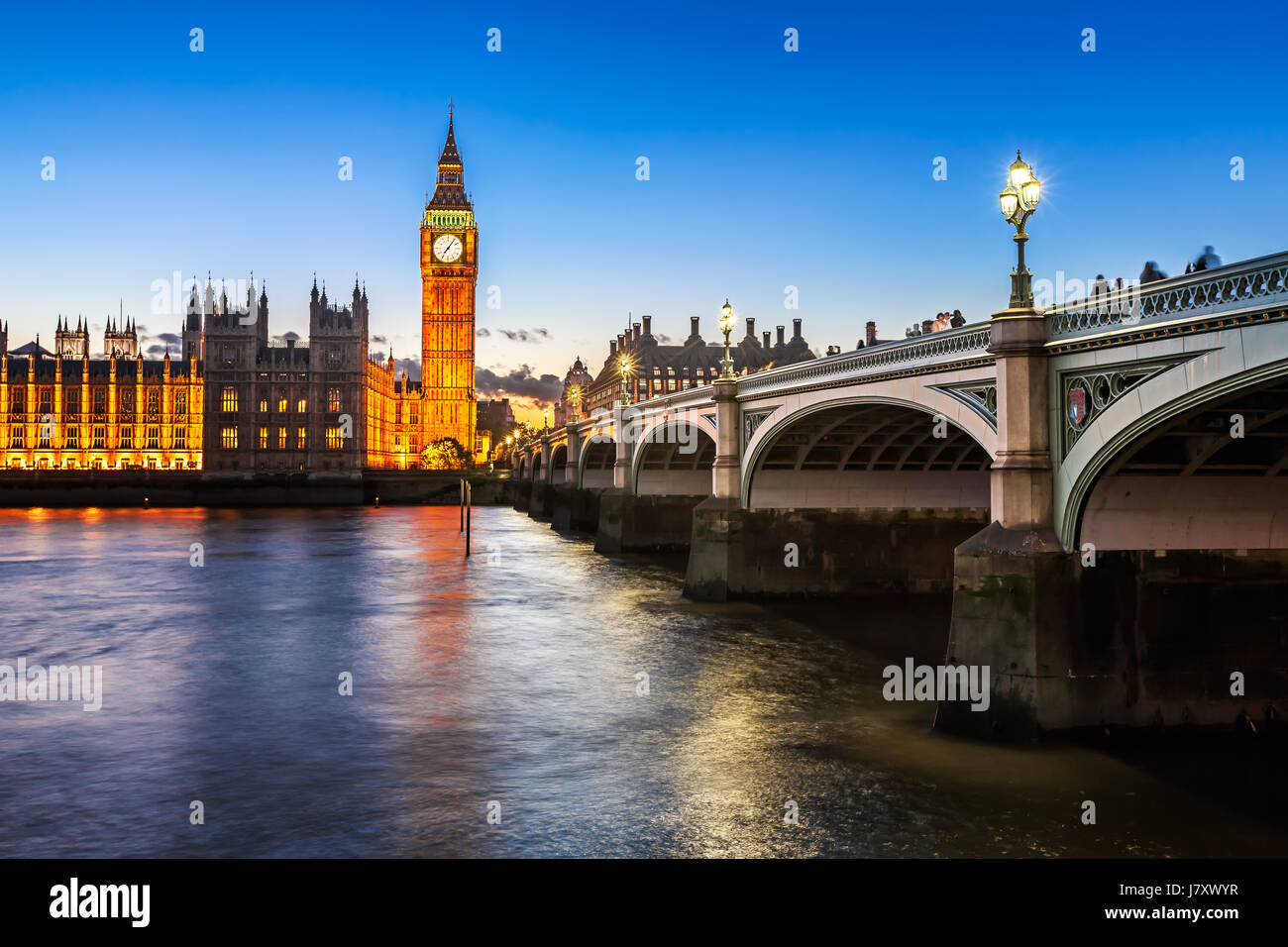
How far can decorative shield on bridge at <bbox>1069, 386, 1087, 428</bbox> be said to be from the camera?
13703 mm

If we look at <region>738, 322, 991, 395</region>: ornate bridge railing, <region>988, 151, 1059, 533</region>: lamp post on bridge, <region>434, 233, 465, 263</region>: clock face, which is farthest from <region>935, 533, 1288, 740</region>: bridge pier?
<region>434, 233, 465, 263</region>: clock face

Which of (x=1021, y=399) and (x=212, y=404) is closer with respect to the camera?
Result: (x=1021, y=399)

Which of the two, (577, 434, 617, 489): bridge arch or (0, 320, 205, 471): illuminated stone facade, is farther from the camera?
(0, 320, 205, 471): illuminated stone facade

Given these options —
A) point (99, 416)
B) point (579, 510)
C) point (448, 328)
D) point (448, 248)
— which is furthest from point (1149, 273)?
point (448, 248)

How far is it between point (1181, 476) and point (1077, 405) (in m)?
2.13

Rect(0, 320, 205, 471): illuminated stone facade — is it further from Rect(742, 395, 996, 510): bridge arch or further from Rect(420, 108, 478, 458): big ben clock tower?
Rect(742, 395, 996, 510): bridge arch

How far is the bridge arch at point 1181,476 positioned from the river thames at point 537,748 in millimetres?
3335

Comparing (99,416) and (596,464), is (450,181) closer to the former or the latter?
(99,416)

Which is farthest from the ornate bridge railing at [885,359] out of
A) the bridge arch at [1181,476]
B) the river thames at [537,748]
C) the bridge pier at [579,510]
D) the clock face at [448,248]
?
the clock face at [448,248]

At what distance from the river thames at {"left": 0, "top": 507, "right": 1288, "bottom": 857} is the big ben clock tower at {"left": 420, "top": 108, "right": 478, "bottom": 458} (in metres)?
134

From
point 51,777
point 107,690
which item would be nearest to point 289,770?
point 51,777

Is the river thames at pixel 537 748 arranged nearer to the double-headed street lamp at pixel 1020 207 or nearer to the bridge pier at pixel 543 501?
the double-headed street lamp at pixel 1020 207

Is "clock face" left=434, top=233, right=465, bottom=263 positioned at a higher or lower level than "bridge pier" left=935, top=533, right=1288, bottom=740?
higher

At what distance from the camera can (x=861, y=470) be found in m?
29.6
